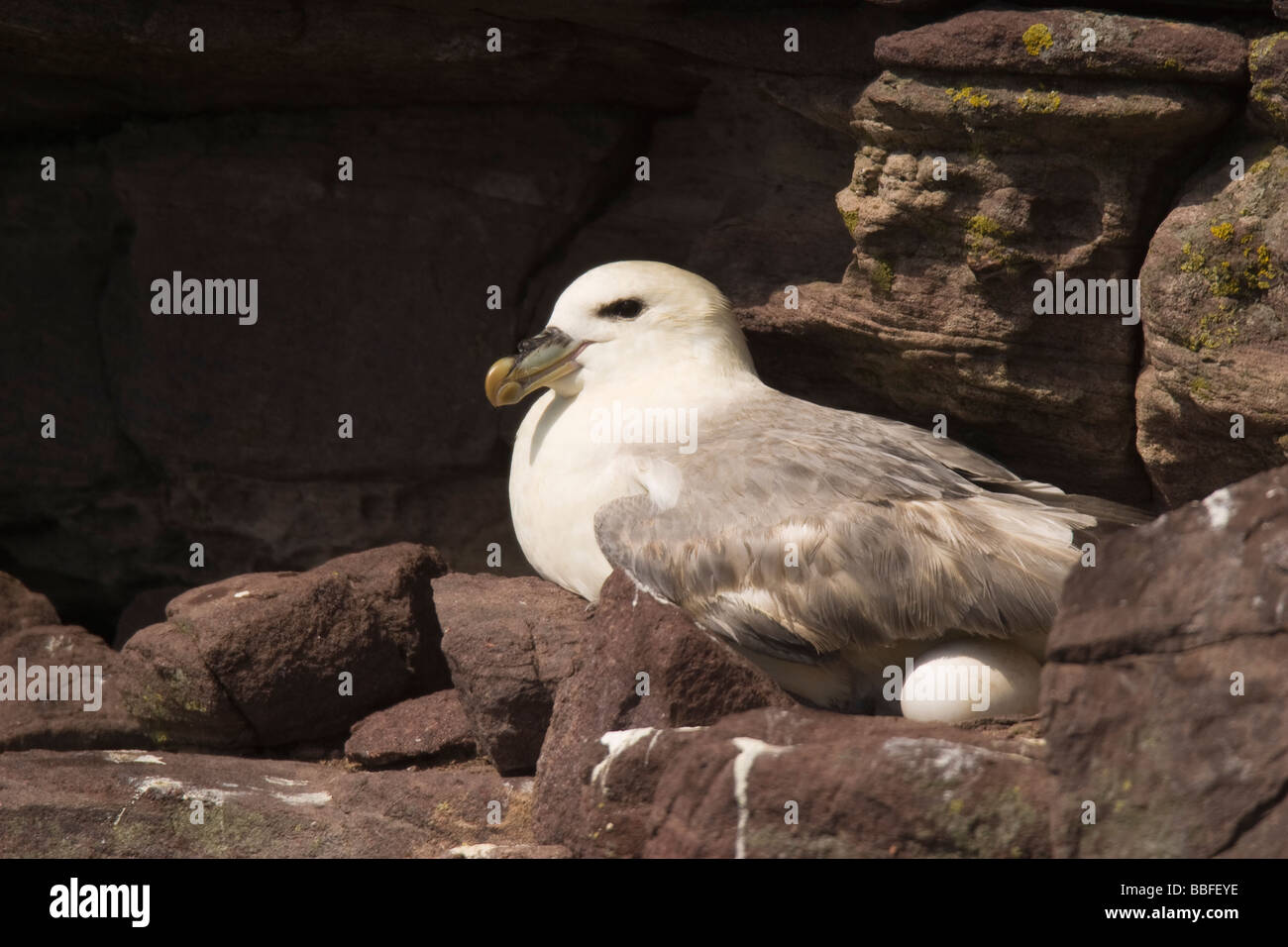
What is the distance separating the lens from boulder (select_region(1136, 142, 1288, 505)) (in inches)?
159

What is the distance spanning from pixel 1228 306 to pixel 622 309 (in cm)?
173


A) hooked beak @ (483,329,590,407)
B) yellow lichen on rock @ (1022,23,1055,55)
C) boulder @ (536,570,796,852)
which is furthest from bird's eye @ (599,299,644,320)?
yellow lichen on rock @ (1022,23,1055,55)

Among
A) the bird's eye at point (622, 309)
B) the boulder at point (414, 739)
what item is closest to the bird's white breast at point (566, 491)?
the bird's eye at point (622, 309)

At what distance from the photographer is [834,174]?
5203 millimetres

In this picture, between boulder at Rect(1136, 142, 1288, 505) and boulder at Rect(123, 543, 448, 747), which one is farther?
boulder at Rect(123, 543, 448, 747)

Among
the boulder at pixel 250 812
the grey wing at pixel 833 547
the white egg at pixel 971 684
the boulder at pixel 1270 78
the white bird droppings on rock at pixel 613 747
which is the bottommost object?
the boulder at pixel 250 812

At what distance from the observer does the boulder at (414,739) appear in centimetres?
457

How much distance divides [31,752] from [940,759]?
285cm

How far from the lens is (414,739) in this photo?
4.60 meters

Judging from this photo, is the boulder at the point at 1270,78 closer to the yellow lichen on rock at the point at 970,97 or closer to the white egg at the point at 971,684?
the yellow lichen on rock at the point at 970,97

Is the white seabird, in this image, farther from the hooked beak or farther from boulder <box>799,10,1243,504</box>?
boulder <box>799,10,1243,504</box>

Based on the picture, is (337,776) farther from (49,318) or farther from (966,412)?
(49,318)

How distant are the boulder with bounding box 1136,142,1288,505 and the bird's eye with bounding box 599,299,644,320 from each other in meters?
1.47
